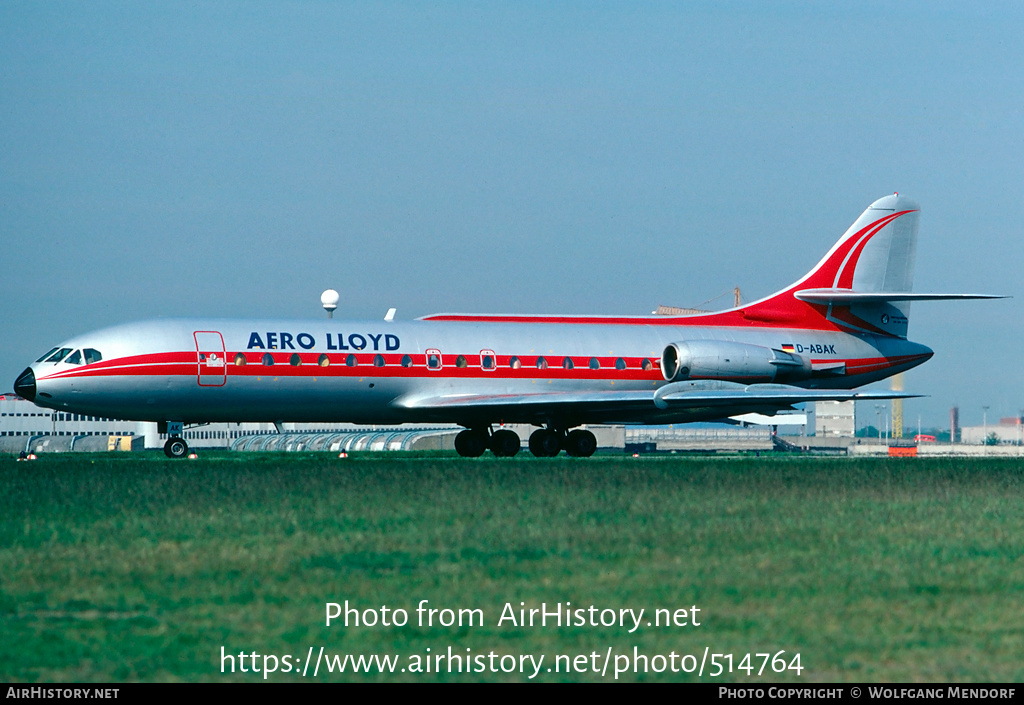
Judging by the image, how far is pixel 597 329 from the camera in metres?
41.9

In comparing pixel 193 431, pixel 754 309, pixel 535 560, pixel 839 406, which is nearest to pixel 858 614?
pixel 535 560

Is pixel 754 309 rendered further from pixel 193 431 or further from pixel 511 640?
pixel 193 431

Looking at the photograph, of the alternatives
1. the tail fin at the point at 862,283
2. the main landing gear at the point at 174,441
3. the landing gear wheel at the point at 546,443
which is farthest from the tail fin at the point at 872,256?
the main landing gear at the point at 174,441

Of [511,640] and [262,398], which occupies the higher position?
[262,398]

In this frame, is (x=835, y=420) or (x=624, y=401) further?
(x=835, y=420)

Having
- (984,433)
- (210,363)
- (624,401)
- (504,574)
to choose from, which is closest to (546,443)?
(624,401)

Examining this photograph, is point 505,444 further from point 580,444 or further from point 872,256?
point 872,256

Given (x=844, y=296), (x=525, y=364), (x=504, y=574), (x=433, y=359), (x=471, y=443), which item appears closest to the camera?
(x=504, y=574)

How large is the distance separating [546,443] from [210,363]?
10589mm

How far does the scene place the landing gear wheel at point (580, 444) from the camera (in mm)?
40719

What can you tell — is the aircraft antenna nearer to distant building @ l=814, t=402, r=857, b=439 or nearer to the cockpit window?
the cockpit window

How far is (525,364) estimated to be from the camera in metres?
40.0

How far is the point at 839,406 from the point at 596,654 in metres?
145

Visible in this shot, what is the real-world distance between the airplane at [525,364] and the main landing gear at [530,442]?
0.05 meters
